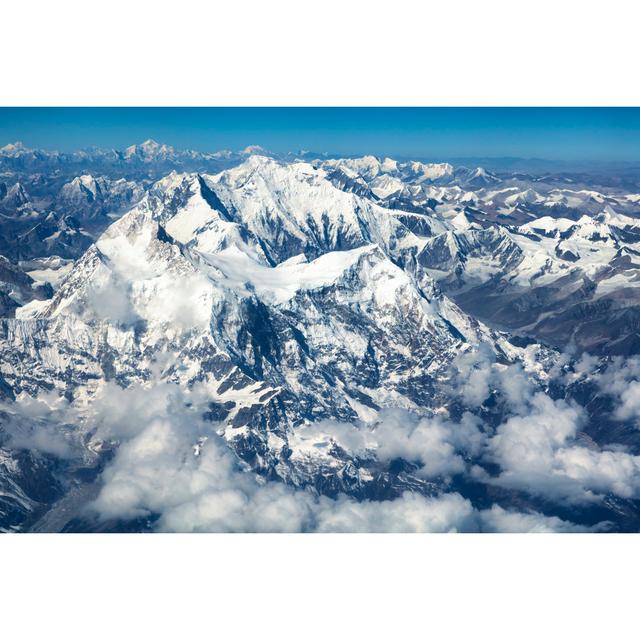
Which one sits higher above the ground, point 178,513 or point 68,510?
point 178,513

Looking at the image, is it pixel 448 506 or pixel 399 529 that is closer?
pixel 399 529

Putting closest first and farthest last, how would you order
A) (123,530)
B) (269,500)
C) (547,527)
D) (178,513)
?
(178,513) → (123,530) → (269,500) → (547,527)

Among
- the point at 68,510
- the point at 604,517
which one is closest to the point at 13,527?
the point at 68,510

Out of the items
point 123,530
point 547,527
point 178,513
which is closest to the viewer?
point 178,513

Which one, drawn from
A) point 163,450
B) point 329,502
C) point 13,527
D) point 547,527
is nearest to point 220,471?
point 163,450

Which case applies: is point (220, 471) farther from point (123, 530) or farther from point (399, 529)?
point (399, 529)

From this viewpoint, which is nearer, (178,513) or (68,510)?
(178,513)

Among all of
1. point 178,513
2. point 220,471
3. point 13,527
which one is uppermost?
point 178,513

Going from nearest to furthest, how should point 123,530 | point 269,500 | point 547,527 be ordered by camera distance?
1. point 123,530
2. point 269,500
3. point 547,527

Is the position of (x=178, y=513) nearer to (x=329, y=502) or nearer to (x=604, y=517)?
(x=329, y=502)
